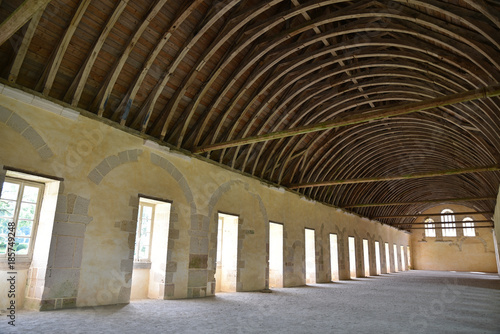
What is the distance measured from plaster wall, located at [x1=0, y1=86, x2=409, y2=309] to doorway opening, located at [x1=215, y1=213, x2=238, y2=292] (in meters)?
0.16

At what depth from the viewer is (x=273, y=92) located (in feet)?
29.2

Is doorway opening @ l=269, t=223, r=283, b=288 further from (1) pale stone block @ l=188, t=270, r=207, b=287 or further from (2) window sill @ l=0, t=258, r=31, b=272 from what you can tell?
(2) window sill @ l=0, t=258, r=31, b=272

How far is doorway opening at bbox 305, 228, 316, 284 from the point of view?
1295 centimetres

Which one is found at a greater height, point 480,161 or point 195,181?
point 480,161

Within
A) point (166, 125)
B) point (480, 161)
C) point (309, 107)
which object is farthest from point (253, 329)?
point (480, 161)

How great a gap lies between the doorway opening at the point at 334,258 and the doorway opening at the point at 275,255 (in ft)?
15.3

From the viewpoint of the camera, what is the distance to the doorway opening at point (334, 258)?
1480 centimetres

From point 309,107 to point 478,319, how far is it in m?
6.50

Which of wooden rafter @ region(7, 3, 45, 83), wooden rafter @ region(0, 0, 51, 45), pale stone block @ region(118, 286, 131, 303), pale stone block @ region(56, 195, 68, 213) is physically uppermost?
wooden rafter @ region(7, 3, 45, 83)

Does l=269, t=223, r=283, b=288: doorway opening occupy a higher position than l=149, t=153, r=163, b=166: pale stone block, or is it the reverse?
l=149, t=153, r=163, b=166: pale stone block

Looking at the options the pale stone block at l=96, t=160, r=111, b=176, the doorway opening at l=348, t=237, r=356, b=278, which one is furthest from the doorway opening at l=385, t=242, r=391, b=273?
Answer: the pale stone block at l=96, t=160, r=111, b=176

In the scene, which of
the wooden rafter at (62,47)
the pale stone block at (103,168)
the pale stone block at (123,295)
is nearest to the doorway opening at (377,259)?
the pale stone block at (123,295)

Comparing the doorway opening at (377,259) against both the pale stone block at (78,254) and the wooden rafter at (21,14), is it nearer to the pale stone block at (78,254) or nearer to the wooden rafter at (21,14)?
the pale stone block at (78,254)

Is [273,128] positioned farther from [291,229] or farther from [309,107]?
[291,229]
